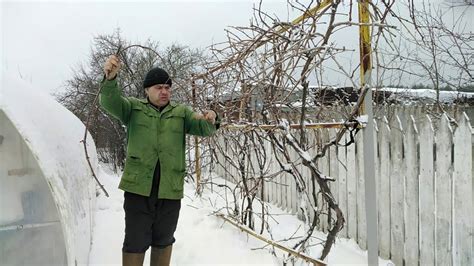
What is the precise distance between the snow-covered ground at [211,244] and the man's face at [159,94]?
1538 millimetres

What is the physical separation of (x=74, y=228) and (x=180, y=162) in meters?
0.82

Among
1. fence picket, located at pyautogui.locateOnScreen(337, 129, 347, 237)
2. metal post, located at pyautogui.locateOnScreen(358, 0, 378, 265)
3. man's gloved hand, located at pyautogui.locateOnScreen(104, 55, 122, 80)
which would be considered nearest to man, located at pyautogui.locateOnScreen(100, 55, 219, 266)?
man's gloved hand, located at pyautogui.locateOnScreen(104, 55, 122, 80)

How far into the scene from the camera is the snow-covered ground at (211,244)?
11.3 feet

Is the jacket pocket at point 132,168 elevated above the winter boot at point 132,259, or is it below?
above

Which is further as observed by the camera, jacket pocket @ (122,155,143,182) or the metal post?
jacket pocket @ (122,155,143,182)

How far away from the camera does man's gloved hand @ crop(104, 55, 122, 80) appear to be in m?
2.30

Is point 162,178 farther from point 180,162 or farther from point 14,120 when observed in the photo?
point 14,120

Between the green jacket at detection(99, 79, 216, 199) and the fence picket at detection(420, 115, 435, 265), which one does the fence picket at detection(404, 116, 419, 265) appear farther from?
the green jacket at detection(99, 79, 216, 199)

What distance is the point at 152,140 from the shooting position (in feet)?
8.77

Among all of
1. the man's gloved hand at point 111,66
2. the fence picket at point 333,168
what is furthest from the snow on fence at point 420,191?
the man's gloved hand at point 111,66

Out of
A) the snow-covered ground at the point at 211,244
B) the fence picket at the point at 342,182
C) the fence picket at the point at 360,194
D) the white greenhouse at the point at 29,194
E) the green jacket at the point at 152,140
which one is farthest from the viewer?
the fence picket at the point at 342,182

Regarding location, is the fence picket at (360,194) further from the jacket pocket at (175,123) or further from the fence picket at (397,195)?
the jacket pocket at (175,123)

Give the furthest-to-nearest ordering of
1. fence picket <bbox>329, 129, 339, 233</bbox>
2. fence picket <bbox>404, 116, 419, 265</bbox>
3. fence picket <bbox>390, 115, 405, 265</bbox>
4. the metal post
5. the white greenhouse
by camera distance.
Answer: fence picket <bbox>329, 129, 339, 233</bbox> → fence picket <bbox>390, 115, 405, 265</bbox> → fence picket <bbox>404, 116, 419, 265</bbox> → the metal post → the white greenhouse

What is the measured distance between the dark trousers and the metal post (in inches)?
53.0
